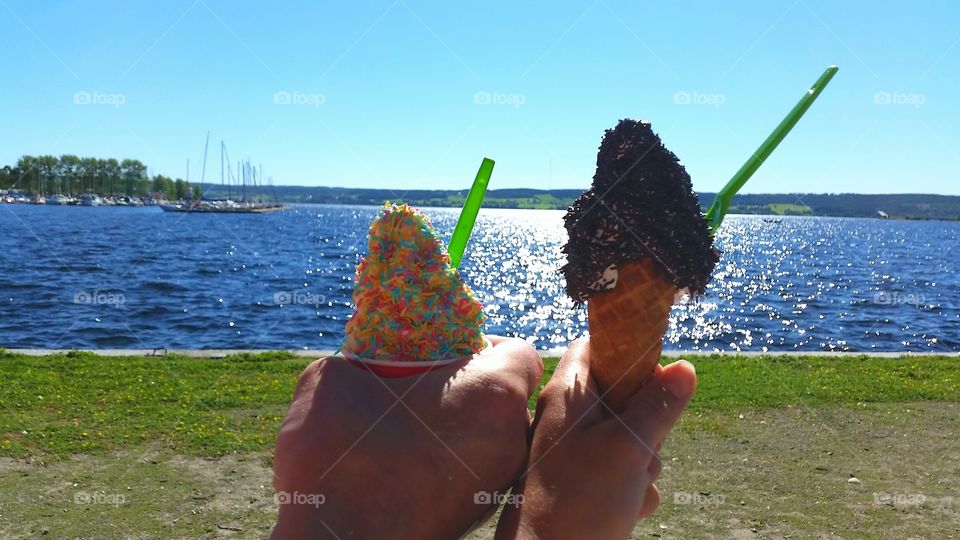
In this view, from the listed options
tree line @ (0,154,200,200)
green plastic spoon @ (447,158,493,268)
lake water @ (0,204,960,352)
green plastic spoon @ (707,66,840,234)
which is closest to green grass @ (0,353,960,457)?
lake water @ (0,204,960,352)

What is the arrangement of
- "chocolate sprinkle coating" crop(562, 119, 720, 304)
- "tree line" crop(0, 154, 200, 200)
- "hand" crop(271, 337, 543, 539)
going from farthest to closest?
"tree line" crop(0, 154, 200, 200) < "hand" crop(271, 337, 543, 539) < "chocolate sprinkle coating" crop(562, 119, 720, 304)

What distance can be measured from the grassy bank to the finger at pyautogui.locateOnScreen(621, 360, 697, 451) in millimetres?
4060

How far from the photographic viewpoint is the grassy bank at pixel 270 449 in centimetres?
570

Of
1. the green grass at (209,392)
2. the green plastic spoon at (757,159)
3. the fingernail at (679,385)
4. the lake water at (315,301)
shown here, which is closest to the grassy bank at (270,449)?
the green grass at (209,392)

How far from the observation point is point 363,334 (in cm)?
194

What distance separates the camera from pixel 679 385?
5.92ft

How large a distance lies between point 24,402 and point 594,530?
8526mm

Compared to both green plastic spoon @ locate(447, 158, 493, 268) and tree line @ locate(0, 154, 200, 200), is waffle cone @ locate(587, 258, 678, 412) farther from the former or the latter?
tree line @ locate(0, 154, 200, 200)

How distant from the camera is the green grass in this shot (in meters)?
7.18

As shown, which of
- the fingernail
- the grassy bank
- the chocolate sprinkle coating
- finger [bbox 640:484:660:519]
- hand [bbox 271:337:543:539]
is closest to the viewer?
the chocolate sprinkle coating

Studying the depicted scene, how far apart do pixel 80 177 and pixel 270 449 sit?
442 ft

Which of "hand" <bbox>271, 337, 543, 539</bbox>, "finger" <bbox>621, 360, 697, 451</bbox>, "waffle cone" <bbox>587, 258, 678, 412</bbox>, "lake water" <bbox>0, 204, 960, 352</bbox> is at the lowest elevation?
"lake water" <bbox>0, 204, 960, 352</bbox>

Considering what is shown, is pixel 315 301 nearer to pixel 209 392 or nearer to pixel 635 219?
pixel 209 392

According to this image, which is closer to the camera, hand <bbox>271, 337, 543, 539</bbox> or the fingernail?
hand <bbox>271, 337, 543, 539</bbox>
